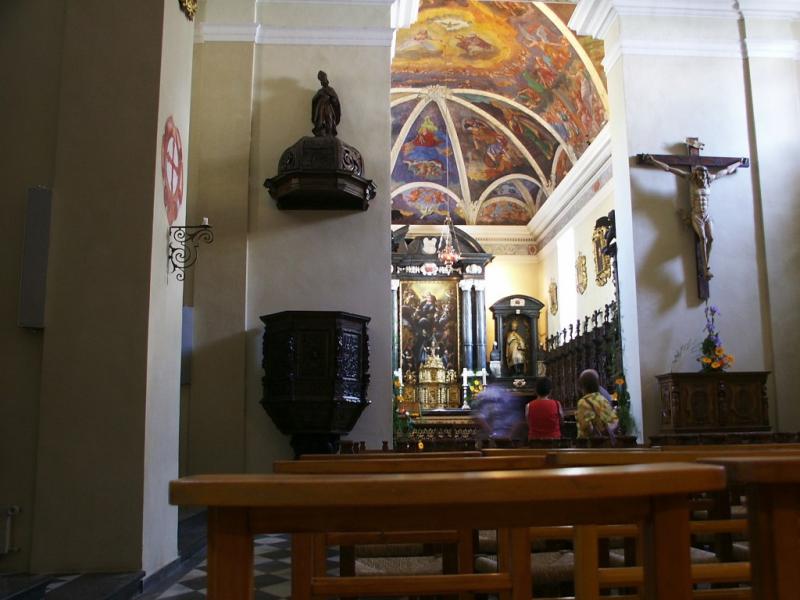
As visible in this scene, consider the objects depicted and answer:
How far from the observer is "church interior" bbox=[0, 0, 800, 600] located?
4.54 m

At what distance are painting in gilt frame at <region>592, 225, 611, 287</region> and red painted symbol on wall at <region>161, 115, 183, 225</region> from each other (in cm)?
1027

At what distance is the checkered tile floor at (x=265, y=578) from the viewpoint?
4.27m

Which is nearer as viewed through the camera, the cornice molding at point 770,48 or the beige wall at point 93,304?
the beige wall at point 93,304

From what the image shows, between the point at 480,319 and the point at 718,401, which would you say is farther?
the point at 480,319

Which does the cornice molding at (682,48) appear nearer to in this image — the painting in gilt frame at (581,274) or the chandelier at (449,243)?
the painting in gilt frame at (581,274)

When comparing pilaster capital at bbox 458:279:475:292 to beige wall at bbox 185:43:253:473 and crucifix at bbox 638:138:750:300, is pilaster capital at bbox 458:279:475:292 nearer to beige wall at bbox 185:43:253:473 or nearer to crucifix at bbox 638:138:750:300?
crucifix at bbox 638:138:750:300

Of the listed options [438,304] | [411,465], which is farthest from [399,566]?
[438,304]

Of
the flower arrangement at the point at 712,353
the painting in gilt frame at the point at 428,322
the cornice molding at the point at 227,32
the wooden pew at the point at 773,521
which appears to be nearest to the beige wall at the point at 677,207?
the flower arrangement at the point at 712,353

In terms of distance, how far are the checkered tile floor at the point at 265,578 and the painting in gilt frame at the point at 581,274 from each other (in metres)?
11.2

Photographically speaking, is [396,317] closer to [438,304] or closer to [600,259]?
[438,304]

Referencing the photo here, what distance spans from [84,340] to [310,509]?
3.88 metres

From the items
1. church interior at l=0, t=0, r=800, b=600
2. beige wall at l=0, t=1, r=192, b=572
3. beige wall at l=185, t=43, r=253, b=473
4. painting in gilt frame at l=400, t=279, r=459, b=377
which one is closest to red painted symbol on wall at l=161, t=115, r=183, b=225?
church interior at l=0, t=0, r=800, b=600

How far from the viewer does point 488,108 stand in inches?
725

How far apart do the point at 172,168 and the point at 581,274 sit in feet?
41.1
